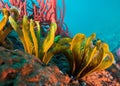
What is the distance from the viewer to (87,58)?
7.50 ft

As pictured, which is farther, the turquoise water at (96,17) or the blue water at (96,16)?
the blue water at (96,16)

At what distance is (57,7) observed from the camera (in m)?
4.25

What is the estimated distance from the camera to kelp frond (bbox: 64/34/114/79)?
7.20 ft

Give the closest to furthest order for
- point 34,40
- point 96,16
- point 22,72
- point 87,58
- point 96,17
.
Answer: point 22,72
point 34,40
point 87,58
point 96,17
point 96,16

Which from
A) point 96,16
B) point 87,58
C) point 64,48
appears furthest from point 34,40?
point 96,16

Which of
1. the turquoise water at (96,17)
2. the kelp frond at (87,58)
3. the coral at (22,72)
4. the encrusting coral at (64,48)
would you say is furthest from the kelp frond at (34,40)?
the turquoise water at (96,17)

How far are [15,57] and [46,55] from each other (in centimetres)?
52

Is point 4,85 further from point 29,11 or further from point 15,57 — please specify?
point 29,11

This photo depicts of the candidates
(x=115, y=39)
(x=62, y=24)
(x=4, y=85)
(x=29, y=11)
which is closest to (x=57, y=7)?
(x=62, y=24)

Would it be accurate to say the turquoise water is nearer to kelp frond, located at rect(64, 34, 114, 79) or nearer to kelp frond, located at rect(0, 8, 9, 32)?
kelp frond, located at rect(64, 34, 114, 79)

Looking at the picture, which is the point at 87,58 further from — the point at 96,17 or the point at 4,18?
the point at 96,17

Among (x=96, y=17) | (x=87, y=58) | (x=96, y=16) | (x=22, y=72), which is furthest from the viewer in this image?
(x=96, y=16)

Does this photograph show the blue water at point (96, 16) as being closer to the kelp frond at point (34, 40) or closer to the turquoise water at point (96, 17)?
the turquoise water at point (96, 17)

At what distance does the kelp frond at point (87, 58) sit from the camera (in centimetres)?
220
